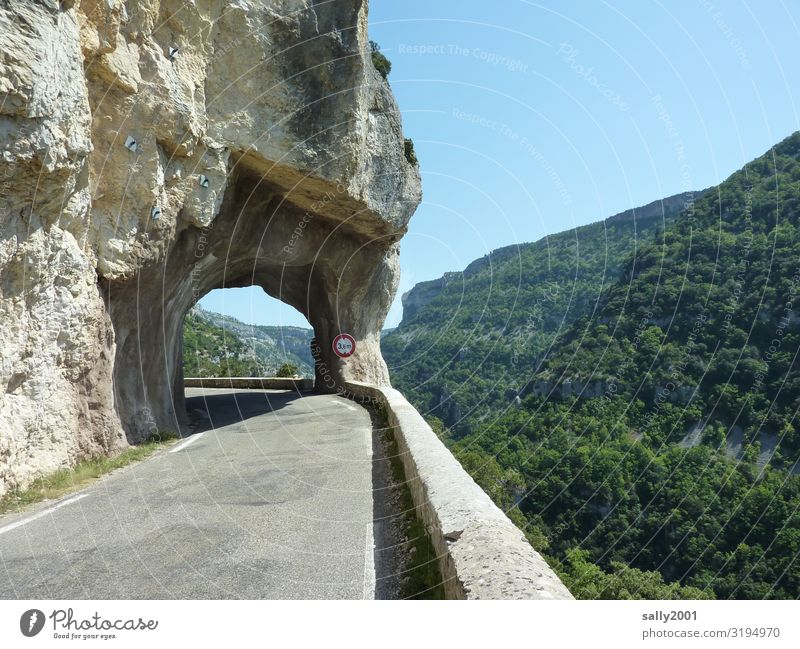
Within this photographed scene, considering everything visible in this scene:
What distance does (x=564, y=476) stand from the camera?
3822 cm

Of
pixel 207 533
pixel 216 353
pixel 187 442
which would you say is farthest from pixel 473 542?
pixel 216 353

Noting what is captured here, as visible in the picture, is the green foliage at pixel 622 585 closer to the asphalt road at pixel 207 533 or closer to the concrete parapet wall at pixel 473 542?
the asphalt road at pixel 207 533

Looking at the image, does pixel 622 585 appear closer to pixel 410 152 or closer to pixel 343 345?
pixel 343 345

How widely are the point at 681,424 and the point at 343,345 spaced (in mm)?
29688

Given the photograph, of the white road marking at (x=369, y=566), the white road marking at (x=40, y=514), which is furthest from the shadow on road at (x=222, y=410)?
the white road marking at (x=369, y=566)

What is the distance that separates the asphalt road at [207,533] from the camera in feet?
13.9

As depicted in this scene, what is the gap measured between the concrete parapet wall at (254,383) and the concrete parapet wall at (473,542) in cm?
2613

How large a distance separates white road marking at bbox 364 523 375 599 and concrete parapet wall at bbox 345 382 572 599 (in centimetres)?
57

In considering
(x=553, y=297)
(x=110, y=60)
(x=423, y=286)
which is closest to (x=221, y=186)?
(x=110, y=60)
